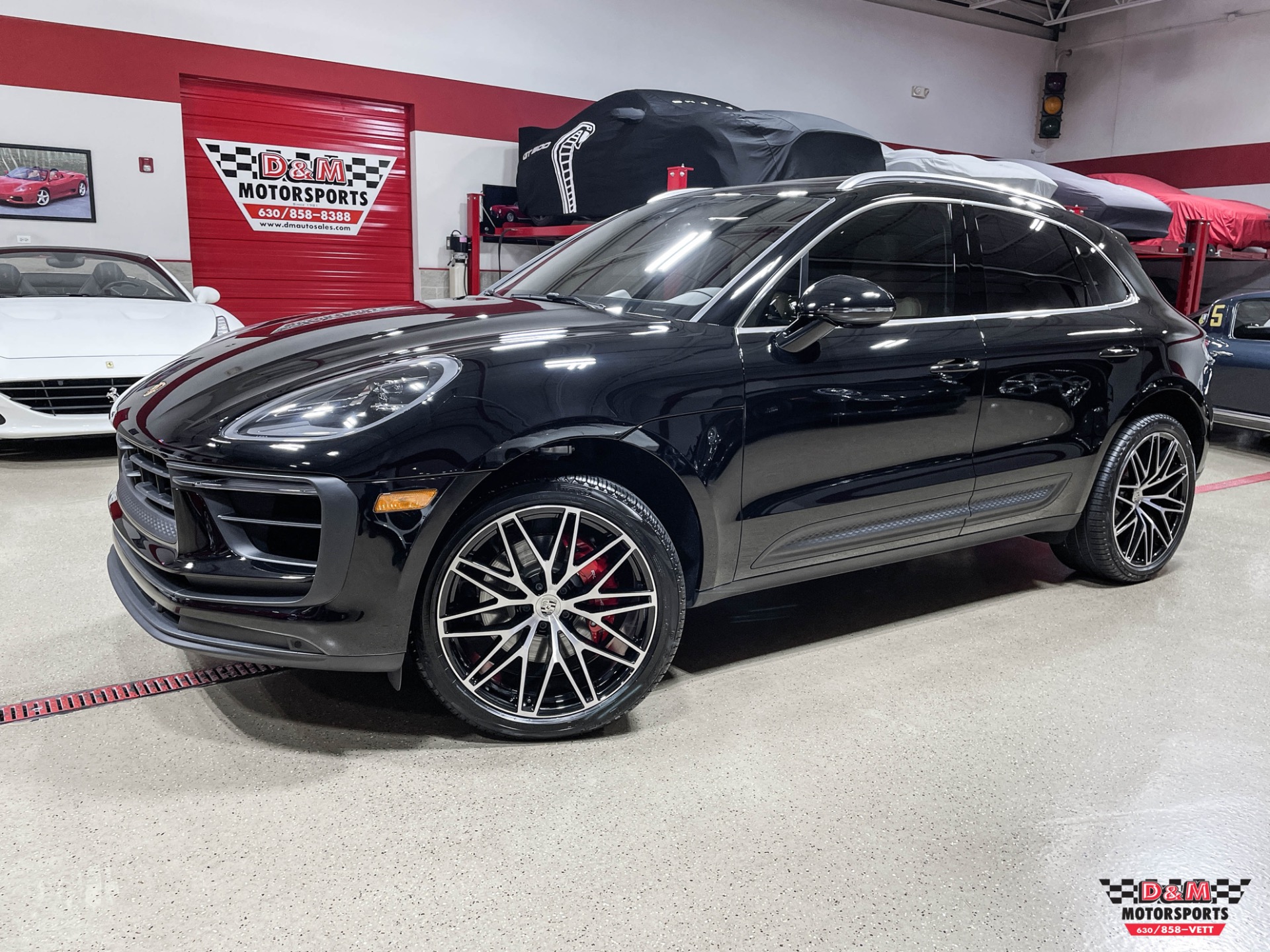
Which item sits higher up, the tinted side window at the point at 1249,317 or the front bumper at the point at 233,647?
the tinted side window at the point at 1249,317

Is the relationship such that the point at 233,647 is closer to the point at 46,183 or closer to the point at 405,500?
the point at 405,500

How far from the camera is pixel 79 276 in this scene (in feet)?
18.3

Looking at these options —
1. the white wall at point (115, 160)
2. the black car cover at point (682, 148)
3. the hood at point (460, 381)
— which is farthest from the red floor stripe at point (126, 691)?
the white wall at point (115, 160)

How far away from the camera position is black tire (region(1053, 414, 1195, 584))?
10.3 ft

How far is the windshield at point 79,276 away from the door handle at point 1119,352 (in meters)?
5.25

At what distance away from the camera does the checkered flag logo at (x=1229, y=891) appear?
165 cm

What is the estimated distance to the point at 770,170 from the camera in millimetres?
5660

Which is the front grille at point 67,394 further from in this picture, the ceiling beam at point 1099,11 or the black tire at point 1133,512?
the ceiling beam at point 1099,11

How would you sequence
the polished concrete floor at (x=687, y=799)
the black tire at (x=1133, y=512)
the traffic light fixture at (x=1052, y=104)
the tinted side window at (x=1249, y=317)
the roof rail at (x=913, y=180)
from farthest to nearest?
the traffic light fixture at (x=1052, y=104)
the tinted side window at (x=1249, y=317)
the black tire at (x=1133, y=512)
the roof rail at (x=913, y=180)
the polished concrete floor at (x=687, y=799)

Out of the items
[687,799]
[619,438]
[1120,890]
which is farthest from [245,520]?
[1120,890]

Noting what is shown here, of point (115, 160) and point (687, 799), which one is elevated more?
point (115, 160)

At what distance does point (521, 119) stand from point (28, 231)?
4.56 metres

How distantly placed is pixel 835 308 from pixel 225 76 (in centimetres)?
773

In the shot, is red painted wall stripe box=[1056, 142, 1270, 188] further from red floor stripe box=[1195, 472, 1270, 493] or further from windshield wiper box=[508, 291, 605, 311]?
windshield wiper box=[508, 291, 605, 311]
